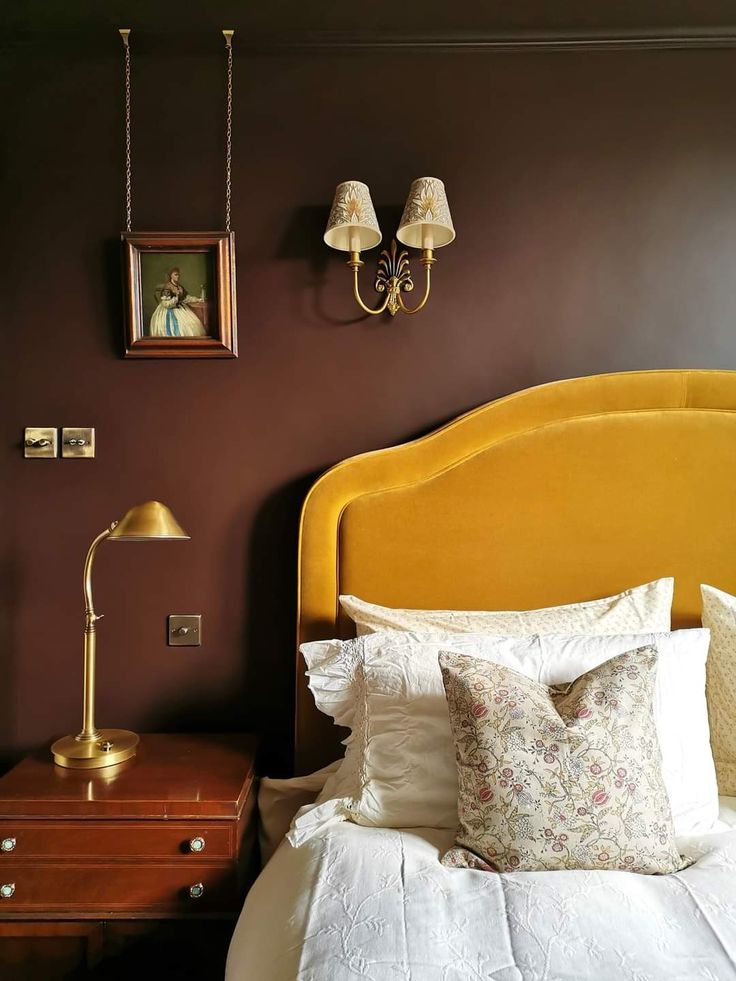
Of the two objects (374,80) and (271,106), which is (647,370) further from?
(271,106)

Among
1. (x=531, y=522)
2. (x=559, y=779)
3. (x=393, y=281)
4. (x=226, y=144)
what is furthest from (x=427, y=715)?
(x=226, y=144)

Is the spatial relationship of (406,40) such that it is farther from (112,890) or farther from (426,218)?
(112,890)

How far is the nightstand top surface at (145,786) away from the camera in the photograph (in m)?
1.56

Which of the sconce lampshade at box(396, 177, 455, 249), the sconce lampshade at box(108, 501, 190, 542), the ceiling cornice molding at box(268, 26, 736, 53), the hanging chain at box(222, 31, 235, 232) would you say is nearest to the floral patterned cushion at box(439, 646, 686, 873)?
the sconce lampshade at box(108, 501, 190, 542)

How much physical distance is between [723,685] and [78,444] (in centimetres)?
181

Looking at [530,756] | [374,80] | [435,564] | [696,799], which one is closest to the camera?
[530,756]

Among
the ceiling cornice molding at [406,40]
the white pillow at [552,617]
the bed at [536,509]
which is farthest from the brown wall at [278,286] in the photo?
the white pillow at [552,617]

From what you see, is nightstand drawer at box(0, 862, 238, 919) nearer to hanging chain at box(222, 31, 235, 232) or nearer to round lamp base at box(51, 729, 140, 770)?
round lamp base at box(51, 729, 140, 770)

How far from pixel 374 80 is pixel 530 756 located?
1881 mm

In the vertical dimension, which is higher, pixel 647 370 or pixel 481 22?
pixel 481 22

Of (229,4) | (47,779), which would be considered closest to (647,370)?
(229,4)

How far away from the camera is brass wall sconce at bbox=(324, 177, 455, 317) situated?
1.89 metres

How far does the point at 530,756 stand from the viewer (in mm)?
1267

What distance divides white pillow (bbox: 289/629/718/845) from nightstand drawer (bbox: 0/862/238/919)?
31 centimetres
